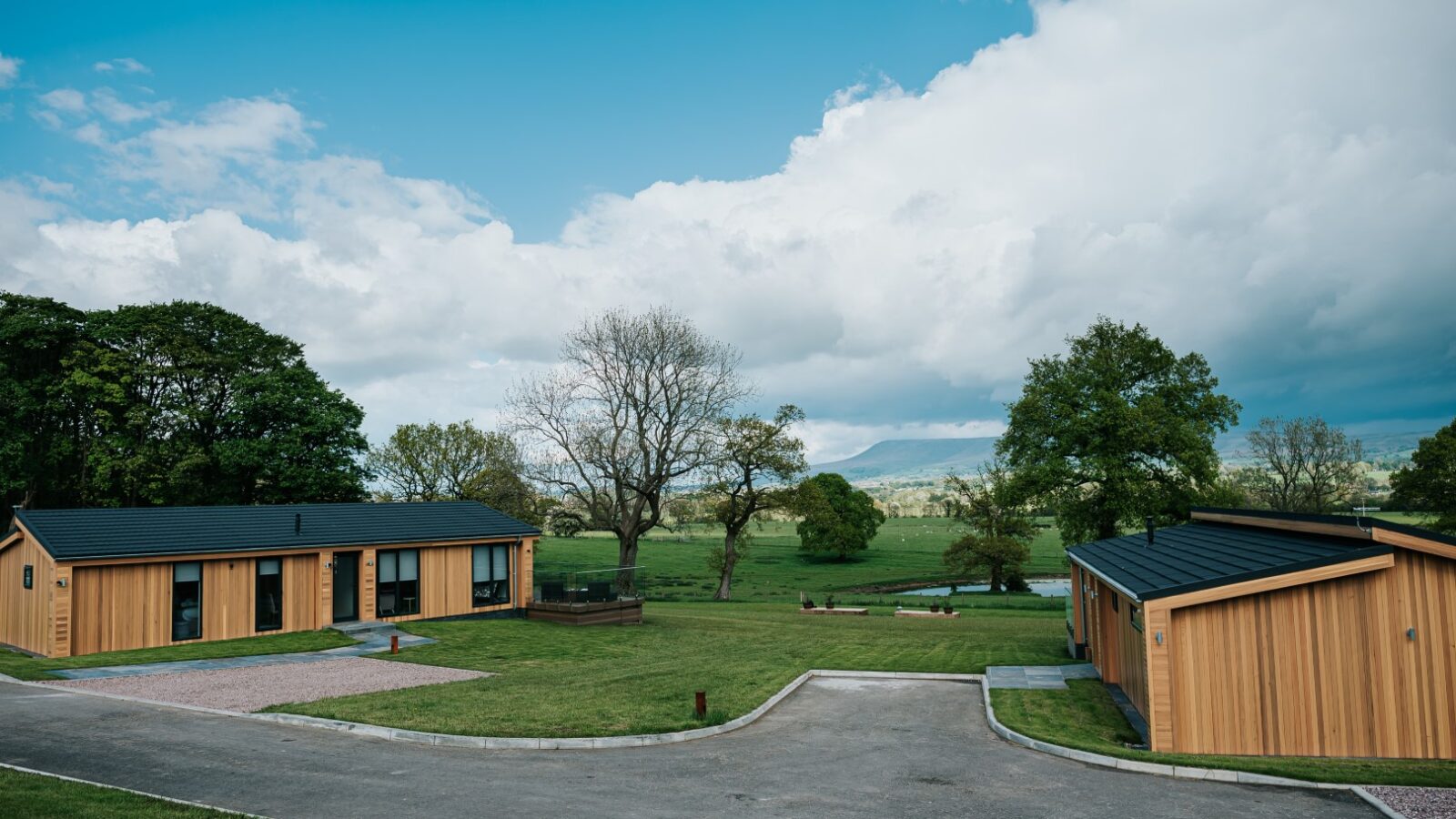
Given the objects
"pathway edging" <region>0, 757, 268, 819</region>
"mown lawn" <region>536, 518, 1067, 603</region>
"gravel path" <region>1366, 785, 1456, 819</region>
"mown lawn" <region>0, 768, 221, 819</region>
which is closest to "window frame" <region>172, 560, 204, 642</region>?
"pathway edging" <region>0, 757, 268, 819</region>

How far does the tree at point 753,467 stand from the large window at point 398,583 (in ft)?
57.0

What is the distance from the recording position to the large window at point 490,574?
32344 millimetres

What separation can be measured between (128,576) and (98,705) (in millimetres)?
10054

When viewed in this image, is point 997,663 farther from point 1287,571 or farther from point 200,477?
point 200,477

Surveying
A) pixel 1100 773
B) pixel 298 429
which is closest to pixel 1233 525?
pixel 1100 773

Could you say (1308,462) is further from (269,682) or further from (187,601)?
(187,601)

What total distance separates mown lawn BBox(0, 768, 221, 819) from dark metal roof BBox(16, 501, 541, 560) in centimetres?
1557

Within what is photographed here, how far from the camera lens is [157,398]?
43.6 metres

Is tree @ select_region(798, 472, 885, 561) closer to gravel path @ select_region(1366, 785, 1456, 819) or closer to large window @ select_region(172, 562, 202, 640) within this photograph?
large window @ select_region(172, 562, 202, 640)

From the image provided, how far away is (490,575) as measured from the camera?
3278 centimetres

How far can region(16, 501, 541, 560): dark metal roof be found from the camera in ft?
79.2

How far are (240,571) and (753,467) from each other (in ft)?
82.6

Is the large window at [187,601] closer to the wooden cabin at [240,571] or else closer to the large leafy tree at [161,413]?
the wooden cabin at [240,571]

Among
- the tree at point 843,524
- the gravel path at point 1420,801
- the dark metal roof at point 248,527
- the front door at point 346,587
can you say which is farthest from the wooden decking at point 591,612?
the tree at point 843,524
